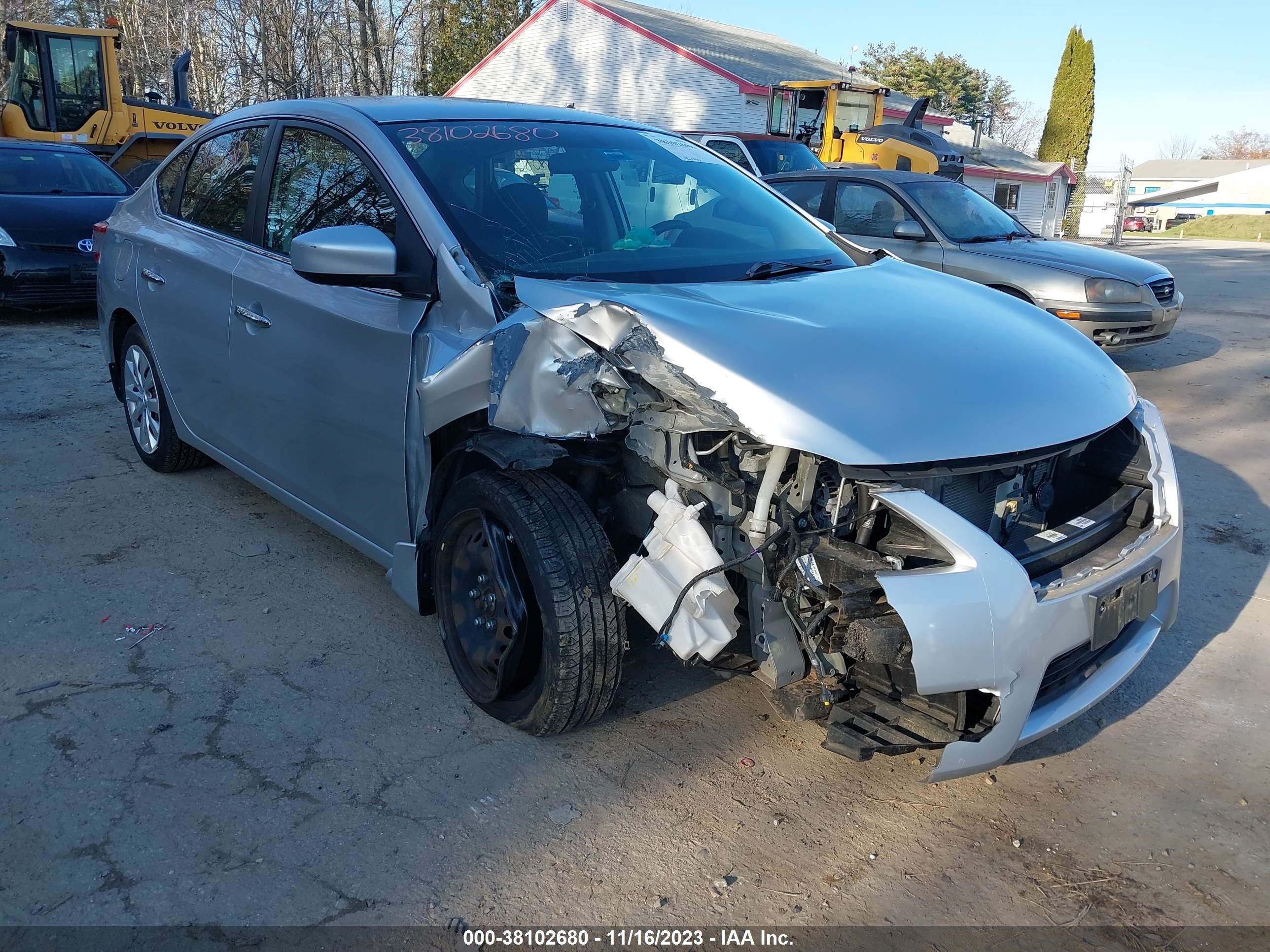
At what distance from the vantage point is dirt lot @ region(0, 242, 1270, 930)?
7.78ft

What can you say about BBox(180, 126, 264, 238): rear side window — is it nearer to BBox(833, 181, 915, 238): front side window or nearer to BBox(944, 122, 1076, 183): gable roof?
BBox(833, 181, 915, 238): front side window

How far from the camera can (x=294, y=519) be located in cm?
466

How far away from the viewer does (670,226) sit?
3.52 m

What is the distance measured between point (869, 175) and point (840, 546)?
7.05 m

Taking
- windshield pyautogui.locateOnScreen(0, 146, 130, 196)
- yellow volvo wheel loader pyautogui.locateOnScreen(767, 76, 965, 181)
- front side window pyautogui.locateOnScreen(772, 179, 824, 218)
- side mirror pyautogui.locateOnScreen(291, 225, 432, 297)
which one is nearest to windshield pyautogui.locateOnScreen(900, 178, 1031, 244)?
front side window pyautogui.locateOnScreen(772, 179, 824, 218)

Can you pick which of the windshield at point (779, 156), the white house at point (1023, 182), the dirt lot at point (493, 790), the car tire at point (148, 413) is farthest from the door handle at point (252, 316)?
the white house at point (1023, 182)

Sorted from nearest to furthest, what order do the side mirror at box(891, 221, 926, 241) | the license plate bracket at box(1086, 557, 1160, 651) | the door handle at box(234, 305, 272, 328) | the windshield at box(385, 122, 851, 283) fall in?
1. the license plate bracket at box(1086, 557, 1160, 651)
2. the windshield at box(385, 122, 851, 283)
3. the door handle at box(234, 305, 272, 328)
4. the side mirror at box(891, 221, 926, 241)

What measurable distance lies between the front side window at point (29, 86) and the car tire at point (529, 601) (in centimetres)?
1642

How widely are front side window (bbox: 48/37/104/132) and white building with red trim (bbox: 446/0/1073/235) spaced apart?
11505 millimetres

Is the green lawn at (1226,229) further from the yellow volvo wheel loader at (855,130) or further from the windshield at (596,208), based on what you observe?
the windshield at (596,208)

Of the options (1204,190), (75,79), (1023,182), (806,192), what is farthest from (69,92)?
(1204,190)

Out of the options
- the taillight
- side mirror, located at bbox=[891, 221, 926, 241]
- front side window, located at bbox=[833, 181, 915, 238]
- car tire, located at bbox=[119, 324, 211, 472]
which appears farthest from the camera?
front side window, located at bbox=[833, 181, 915, 238]

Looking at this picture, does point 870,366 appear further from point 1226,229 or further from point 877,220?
point 1226,229

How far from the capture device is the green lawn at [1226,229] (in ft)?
143
